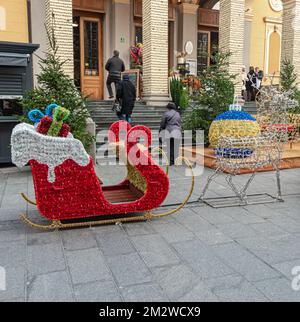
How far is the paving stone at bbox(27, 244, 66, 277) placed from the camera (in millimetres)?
3434

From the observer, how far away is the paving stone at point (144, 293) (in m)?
2.91

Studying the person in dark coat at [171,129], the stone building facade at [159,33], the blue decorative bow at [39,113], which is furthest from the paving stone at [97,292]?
the stone building facade at [159,33]

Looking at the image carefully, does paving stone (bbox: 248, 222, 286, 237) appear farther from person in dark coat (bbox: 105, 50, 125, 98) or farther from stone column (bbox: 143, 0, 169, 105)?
person in dark coat (bbox: 105, 50, 125, 98)

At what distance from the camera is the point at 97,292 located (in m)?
3.01

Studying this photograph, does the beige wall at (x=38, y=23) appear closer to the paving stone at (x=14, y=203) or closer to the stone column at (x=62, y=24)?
Answer: the stone column at (x=62, y=24)

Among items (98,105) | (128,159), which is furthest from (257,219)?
(98,105)

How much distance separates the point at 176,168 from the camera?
8648 mm

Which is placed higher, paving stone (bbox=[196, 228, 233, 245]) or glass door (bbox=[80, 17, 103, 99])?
glass door (bbox=[80, 17, 103, 99])

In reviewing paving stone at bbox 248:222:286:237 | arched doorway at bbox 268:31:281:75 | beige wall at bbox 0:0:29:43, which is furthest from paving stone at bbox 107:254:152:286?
arched doorway at bbox 268:31:281:75

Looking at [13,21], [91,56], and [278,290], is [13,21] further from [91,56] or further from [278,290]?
[278,290]

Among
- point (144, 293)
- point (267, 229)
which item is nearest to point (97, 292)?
point (144, 293)

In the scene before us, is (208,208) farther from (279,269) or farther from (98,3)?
(98,3)

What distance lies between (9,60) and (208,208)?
5.18 metres

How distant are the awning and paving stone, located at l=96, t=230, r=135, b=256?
500 centimetres
